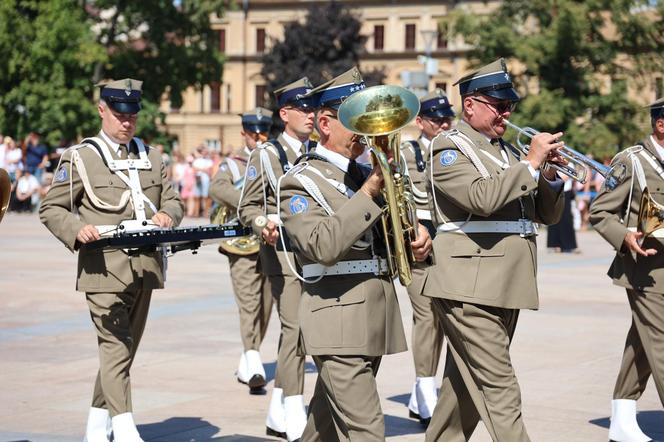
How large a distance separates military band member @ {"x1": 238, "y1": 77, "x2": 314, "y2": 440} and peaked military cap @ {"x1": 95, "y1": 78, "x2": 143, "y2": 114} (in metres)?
1.21

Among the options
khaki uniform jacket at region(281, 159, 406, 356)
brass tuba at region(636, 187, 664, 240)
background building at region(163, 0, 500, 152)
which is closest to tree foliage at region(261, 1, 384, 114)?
background building at region(163, 0, 500, 152)

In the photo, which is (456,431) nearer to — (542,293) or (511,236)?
(511,236)

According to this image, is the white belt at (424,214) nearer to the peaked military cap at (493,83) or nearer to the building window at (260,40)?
the peaked military cap at (493,83)

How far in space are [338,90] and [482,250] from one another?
1251mm

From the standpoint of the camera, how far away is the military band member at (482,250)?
21.8ft

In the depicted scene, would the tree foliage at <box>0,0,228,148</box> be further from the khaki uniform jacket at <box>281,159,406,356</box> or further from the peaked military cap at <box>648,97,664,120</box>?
the khaki uniform jacket at <box>281,159,406,356</box>

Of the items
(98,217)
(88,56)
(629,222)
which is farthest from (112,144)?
(88,56)

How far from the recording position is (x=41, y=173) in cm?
3581

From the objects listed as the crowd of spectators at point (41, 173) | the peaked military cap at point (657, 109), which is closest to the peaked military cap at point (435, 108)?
the peaked military cap at point (657, 109)

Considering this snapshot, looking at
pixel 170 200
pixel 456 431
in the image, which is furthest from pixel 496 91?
pixel 170 200

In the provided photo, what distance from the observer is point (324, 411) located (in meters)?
6.30

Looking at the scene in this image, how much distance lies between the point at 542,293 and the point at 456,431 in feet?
34.8

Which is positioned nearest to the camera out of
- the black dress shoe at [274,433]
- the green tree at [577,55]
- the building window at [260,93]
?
the black dress shoe at [274,433]

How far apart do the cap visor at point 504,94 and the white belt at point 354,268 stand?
1222mm
